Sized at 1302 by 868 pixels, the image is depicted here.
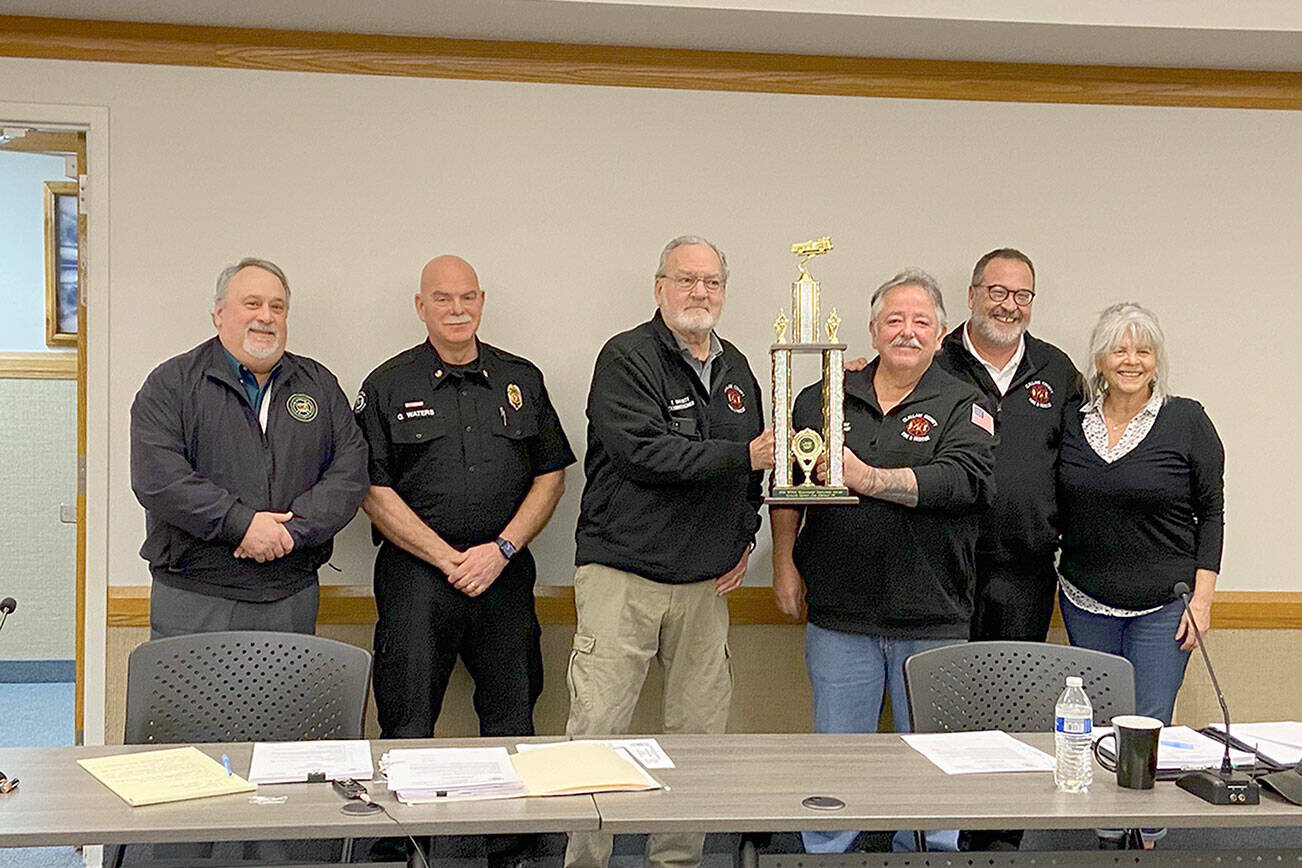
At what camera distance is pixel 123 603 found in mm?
3764

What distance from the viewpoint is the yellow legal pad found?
203 centimetres

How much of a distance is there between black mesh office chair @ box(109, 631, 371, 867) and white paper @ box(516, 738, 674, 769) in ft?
1.51

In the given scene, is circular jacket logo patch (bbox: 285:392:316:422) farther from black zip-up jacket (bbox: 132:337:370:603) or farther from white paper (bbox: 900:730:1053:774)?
white paper (bbox: 900:730:1053:774)

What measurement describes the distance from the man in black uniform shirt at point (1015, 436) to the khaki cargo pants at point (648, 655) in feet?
2.79

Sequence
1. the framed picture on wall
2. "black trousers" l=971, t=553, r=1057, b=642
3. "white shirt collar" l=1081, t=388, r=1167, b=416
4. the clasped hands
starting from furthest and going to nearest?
the framed picture on wall, "black trousers" l=971, t=553, r=1057, b=642, "white shirt collar" l=1081, t=388, r=1167, b=416, the clasped hands

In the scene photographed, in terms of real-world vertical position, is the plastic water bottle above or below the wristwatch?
below

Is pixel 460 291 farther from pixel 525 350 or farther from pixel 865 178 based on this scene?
pixel 865 178

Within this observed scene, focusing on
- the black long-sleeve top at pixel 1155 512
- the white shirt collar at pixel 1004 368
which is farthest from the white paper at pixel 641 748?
the white shirt collar at pixel 1004 368

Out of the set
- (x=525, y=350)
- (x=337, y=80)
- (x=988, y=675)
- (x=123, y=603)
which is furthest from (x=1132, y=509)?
(x=123, y=603)

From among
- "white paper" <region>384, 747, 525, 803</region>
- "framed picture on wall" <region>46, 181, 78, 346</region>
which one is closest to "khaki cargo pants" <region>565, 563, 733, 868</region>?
"white paper" <region>384, 747, 525, 803</region>

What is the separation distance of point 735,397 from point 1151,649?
4.55 ft

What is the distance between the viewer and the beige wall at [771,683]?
3.87 metres

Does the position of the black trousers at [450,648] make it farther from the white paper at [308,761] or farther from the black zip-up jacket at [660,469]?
the white paper at [308,761]

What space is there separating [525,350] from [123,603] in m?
1.46
